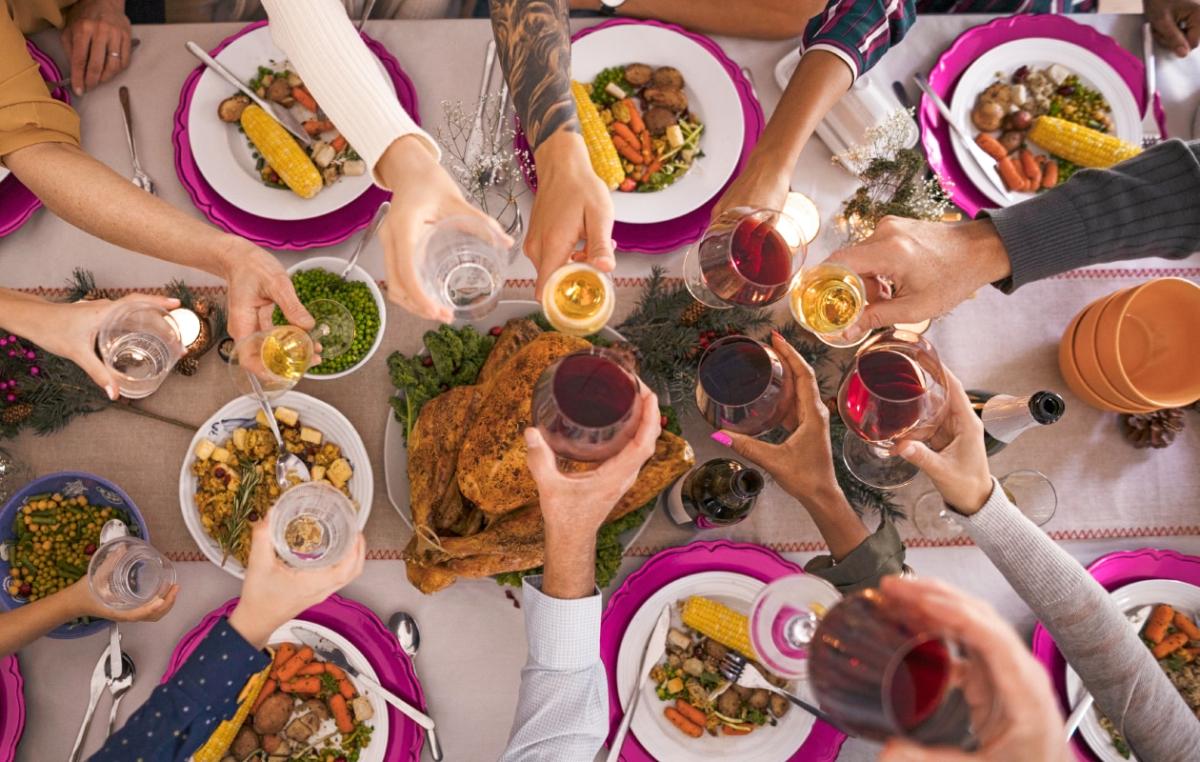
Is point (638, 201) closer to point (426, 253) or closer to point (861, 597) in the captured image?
point (426, 253)

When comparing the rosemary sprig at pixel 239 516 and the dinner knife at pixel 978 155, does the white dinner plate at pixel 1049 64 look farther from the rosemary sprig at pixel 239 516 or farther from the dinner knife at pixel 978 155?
the rosemary sprig at pixel 239 516

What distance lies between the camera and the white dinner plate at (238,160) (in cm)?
189

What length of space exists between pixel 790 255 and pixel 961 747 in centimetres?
101

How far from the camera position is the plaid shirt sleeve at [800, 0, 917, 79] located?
6.08 ft

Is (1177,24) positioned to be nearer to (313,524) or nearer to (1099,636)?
(1099,636)

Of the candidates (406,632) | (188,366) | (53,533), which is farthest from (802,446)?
(53,533)

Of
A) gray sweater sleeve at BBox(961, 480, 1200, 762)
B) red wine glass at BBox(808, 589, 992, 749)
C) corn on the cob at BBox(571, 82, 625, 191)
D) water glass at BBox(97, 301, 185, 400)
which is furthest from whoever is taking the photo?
corn on the cob at BBox(571, 82, 625, 191)

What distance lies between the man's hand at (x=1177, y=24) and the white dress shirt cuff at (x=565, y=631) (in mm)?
2318

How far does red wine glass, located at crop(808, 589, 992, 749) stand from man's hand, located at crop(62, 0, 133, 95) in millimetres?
2335

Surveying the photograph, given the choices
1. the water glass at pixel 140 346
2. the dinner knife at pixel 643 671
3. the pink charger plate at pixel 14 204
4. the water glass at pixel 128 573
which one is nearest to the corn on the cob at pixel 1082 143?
the dinner knife at pixel 643 671

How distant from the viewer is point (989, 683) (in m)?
1.03

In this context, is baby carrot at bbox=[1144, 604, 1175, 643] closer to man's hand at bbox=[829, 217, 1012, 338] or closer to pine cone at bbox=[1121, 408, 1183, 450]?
pine cone at bbox=[1121, 408, 1183, 450]

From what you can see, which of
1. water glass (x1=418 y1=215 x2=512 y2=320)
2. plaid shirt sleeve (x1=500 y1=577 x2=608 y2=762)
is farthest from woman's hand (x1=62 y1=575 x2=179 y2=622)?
water glass (x1=418 y1=215 x2=512 y2=320)

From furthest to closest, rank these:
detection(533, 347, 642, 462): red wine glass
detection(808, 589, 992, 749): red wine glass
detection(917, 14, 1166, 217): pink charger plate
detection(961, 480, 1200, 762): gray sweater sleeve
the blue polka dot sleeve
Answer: detection(917, 14, 1166, 217): pink charger plate, detection(961, 480, 1200, 762): gray sweater sleeve, the blue polka dot sleeve, detection(533, 347, 642, 462): red wine glass, detection(808, 589, 992, 749): red wine glass
